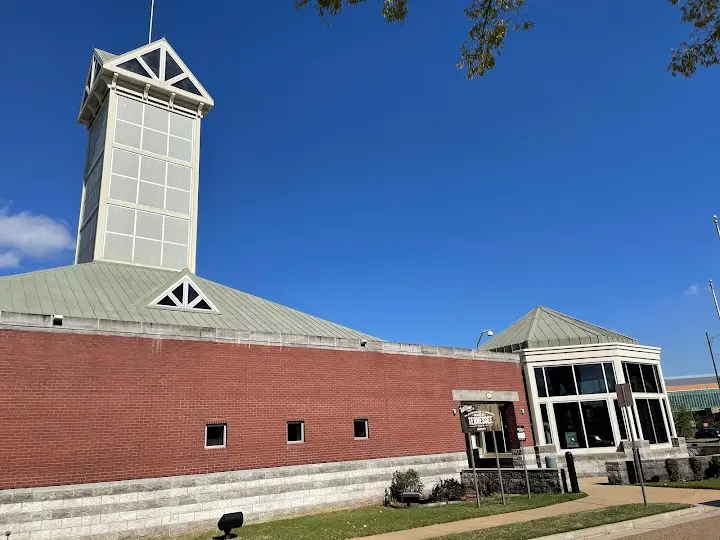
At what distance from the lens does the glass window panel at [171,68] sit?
30.4 metres

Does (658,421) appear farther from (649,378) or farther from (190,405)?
(190,405)

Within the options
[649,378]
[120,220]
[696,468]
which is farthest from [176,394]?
[649,378]

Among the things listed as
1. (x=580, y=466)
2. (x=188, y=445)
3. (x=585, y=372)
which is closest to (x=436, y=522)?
(x=188, y=445)

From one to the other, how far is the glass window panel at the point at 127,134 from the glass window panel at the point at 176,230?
462cm

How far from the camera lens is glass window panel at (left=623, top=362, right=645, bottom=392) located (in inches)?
1002

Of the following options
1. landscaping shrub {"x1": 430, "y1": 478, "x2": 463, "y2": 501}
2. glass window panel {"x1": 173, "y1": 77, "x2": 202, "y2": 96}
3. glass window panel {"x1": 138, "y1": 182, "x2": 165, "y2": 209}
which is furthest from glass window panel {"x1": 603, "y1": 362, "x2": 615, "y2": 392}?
glass window panel {"x1": 173, "y1": 77, "x2": 202, "y2": 96}

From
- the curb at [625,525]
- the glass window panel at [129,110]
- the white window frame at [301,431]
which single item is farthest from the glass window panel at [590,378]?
the glass window panel at [129,110]

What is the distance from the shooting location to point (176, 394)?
16.1 meters

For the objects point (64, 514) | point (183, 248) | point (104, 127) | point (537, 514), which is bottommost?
point (537, 514)

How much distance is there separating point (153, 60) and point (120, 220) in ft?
34.4

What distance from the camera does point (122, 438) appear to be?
48.7ft

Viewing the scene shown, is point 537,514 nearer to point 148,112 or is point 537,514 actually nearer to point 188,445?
point 188,445

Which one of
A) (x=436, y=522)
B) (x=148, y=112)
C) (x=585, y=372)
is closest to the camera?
(x=436, y=522)

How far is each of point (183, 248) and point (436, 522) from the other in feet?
66.8
